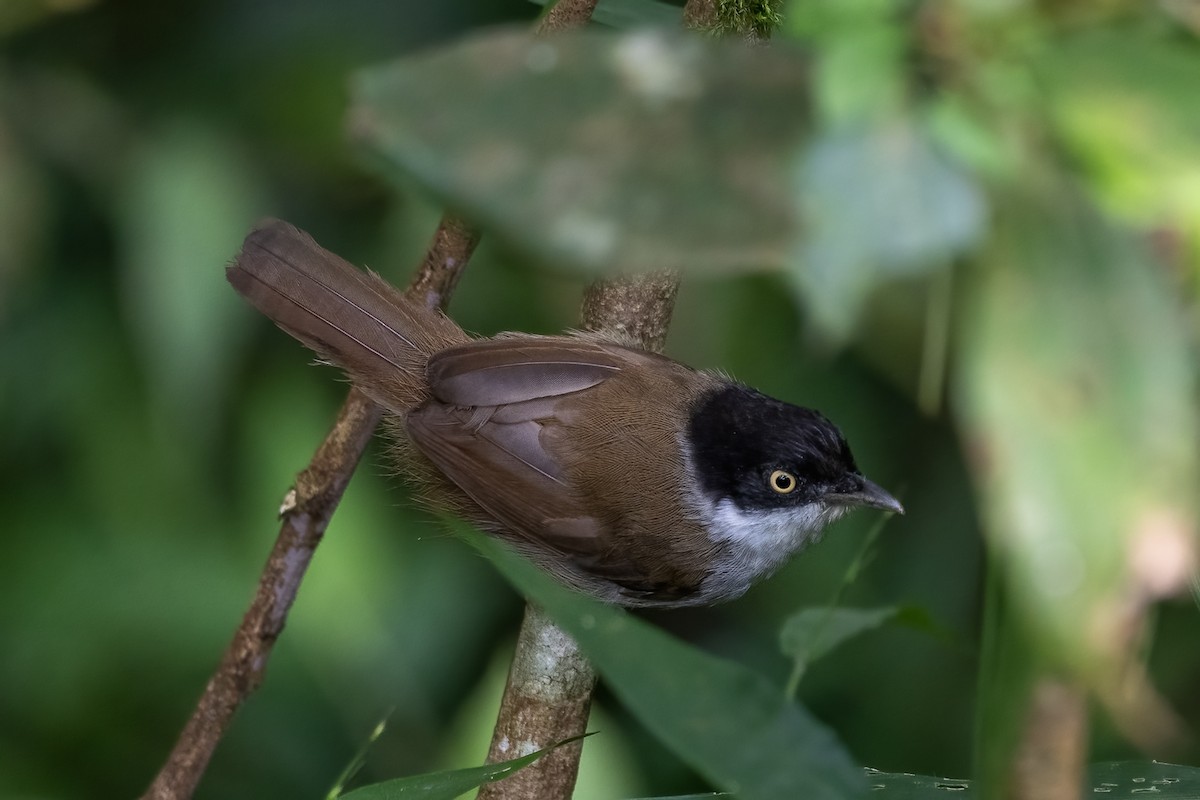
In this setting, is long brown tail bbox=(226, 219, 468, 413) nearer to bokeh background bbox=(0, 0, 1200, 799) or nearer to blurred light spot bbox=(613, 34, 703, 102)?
bokeh background bbox=(0, 0, 1200, 799)

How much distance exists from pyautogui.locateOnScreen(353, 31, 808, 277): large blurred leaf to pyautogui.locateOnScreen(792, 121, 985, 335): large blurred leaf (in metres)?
0.03

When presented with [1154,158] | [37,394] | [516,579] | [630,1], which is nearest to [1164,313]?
[1154,158]

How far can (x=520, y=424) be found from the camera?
3.27 metres

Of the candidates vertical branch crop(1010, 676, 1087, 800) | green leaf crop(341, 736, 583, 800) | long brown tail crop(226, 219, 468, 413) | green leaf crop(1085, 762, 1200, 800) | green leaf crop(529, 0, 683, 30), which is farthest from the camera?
long brown tail crop(226, 219, 468, 413)

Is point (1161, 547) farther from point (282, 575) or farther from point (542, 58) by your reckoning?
point (282, 575)

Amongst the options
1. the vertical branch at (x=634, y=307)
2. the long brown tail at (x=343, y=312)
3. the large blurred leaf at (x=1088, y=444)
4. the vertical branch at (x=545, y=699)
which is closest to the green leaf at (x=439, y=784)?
the vertical branch at (x=545, y=699)

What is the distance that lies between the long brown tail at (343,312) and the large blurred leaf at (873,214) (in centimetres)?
235

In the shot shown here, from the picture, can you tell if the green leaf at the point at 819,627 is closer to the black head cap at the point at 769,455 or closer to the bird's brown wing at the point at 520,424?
the black head cap at the point at 769,455

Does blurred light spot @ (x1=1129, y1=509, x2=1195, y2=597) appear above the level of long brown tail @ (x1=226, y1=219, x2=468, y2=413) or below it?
above

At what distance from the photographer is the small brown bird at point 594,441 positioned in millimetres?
3191

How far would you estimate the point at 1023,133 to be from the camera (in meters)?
0.93

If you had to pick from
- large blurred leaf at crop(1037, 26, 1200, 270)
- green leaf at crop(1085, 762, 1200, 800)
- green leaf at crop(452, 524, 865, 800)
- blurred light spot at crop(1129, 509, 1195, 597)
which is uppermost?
large blurred leaf at crop(1037, 26, 1200, 270)

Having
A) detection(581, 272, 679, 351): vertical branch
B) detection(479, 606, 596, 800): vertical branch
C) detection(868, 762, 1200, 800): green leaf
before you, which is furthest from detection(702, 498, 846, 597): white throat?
detection(868, 762, 1200, 800): green leaf

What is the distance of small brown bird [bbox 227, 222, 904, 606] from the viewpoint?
3.19 meters
